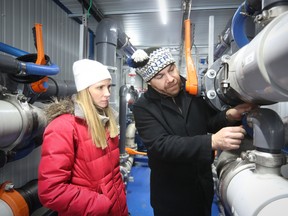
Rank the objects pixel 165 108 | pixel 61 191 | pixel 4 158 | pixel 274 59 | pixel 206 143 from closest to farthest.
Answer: pixel 274 59 → pixel 206 143 → pixel 61 191 → pixel 165 108 → pixel 4 158

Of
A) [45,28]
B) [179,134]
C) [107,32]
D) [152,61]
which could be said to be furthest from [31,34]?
[179,134]

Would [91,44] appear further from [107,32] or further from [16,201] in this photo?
[16,201]

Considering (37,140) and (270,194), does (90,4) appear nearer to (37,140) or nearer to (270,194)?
(37,140)

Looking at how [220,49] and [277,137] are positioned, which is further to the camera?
[220,49]

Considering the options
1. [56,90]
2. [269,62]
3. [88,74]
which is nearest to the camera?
[269,62]

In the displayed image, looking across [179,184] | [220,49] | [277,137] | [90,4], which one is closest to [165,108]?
[179,184]

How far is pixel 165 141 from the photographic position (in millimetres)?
967

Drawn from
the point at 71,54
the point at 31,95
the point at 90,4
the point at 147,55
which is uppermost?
the point at 90,4

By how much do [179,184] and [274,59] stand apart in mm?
964

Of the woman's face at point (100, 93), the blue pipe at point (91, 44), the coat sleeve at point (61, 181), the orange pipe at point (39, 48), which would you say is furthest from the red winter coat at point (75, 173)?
the blue pipe at point (91, 44)

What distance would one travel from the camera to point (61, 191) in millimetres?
1009

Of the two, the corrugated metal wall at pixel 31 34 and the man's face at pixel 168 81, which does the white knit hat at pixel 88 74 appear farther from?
the corrugated metal wall at pixel 31 34

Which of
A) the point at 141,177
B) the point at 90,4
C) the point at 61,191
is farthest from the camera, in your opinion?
the point at 141,177

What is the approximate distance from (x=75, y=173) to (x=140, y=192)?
2.04 meters
